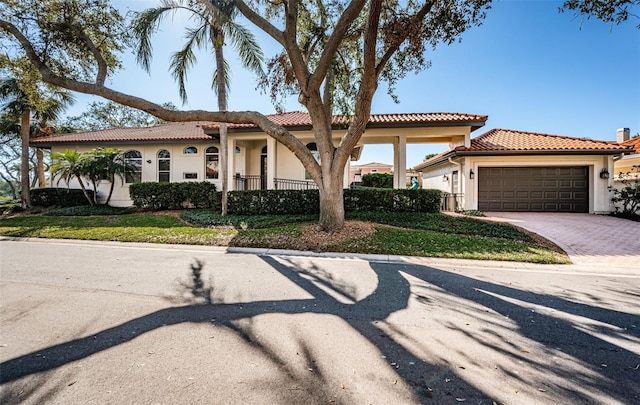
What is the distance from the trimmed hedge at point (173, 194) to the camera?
1339cm

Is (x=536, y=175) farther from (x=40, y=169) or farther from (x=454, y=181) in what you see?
(x=40, y=169)

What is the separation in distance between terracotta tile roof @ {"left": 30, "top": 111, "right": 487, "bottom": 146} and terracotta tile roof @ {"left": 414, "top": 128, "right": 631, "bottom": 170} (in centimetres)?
145

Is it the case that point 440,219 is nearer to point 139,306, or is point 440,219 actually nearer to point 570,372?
point 570,372

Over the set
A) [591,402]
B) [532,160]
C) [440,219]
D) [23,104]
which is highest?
[23,104]

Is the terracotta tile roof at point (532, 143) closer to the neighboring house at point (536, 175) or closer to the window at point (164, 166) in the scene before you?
the neighboring house at point (536, 175)

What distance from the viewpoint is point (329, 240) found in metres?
7.84

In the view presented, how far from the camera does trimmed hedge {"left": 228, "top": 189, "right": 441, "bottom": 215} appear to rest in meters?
11.4

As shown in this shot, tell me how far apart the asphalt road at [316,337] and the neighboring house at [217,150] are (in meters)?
8.66

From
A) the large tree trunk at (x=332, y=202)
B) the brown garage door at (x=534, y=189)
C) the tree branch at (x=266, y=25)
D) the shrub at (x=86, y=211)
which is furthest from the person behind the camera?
the brown garage door at (x=534, y=189)

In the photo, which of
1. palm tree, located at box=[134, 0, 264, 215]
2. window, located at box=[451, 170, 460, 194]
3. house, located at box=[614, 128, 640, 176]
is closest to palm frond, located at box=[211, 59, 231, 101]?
palm tree, located at box=[134, 0, 264, 215]

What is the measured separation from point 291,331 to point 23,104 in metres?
20.7

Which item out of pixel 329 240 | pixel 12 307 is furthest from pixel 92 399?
pixel 329 240

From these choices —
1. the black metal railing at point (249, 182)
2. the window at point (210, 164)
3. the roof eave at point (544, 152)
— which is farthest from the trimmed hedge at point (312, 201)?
the roof eave at point (544, 152)

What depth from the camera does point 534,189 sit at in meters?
13.6
